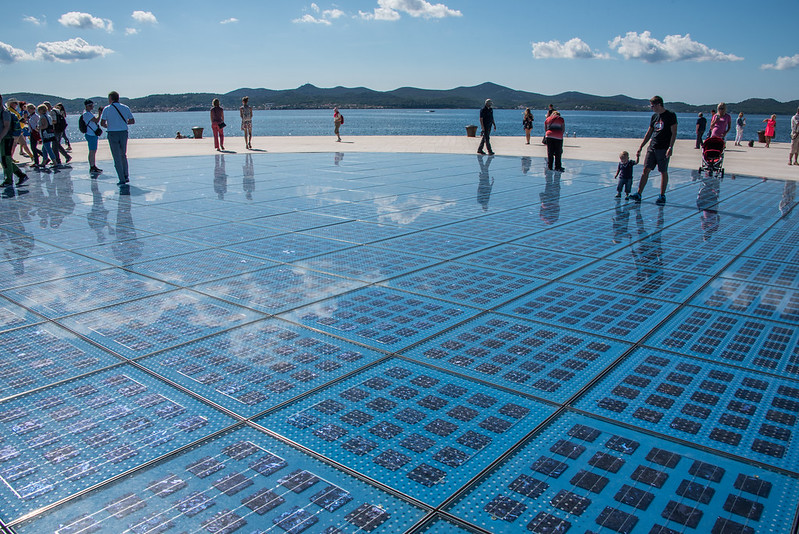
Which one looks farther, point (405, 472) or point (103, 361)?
point (103, 361)

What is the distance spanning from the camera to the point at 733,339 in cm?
475

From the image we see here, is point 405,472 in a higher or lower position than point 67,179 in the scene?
lower

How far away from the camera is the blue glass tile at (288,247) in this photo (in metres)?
7.09

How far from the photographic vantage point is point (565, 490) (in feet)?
9.64

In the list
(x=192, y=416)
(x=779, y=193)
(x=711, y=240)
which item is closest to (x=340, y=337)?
(x=192, y=416)

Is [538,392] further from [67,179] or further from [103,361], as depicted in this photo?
[67,179]

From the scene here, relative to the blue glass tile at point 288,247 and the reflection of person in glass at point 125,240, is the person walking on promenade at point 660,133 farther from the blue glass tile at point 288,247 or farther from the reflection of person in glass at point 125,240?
the reflection of person in glass at point 125,240

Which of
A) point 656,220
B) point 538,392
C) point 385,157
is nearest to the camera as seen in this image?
point 538,392

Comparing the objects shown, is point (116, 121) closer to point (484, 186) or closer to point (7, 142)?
point (7, 142)

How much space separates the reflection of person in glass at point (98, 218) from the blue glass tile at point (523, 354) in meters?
5.44

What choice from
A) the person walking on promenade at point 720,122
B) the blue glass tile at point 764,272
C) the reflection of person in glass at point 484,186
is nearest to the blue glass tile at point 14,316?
the blue glass tile at point 764,272

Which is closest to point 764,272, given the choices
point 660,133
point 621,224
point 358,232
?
point 621,224

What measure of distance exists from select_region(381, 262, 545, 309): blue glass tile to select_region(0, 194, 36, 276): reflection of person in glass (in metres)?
4.27

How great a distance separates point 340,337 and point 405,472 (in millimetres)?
1805
